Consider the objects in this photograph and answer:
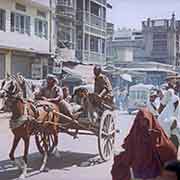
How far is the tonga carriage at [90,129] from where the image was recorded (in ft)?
29.2

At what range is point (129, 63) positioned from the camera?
45.4 m

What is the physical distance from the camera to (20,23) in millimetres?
27906

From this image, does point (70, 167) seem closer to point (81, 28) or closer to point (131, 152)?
point (131, 152)

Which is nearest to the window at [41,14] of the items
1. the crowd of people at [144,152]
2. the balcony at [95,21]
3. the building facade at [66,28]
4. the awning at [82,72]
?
the building facade at [66,28]

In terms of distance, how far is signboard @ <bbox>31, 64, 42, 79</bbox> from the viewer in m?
29.5

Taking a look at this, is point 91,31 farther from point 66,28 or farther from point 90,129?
point 90,129

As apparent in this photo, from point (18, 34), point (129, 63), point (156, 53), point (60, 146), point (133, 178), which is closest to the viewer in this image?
point (133, 178)

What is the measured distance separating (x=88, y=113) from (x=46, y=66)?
21.7 m

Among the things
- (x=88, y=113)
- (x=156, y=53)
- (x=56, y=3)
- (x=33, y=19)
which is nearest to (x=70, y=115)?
(x=88, y=113)

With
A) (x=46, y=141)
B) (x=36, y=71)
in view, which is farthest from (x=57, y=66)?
(x=46, y=141)

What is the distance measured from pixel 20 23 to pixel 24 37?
788mm

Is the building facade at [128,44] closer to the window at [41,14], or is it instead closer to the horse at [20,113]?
the window at [41,14]

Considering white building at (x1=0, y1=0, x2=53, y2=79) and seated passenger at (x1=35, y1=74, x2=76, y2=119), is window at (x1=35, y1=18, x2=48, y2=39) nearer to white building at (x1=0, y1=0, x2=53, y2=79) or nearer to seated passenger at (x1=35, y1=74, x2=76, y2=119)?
white building at (x1=0, y1=0, x2=53, y2=79)

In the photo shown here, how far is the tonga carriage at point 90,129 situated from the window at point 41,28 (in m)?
20.5
